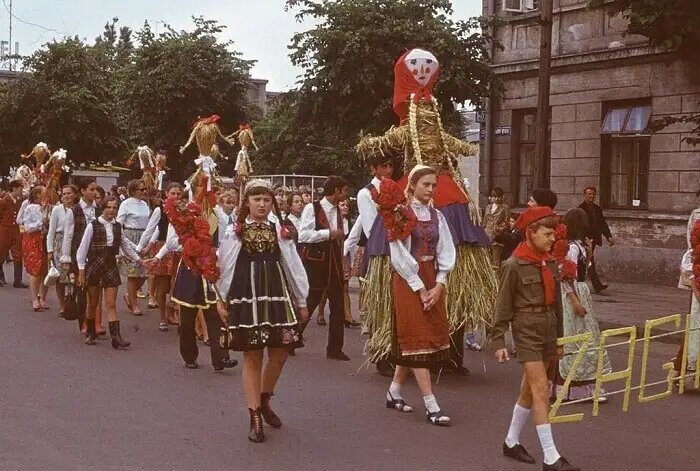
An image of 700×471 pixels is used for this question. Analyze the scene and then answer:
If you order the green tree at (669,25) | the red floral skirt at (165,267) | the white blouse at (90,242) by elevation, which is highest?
the green tree at (669,25)

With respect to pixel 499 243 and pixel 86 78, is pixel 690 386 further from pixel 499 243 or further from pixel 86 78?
pixel 86 78

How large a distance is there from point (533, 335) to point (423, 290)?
1.41 meters

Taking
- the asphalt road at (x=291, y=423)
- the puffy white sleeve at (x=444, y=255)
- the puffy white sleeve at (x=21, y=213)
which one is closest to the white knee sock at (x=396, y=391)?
the asphalt road at (x=291, y=423)

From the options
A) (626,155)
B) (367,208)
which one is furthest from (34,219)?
(626,155)

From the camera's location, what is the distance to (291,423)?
7812 mm

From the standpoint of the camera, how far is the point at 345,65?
2203cm

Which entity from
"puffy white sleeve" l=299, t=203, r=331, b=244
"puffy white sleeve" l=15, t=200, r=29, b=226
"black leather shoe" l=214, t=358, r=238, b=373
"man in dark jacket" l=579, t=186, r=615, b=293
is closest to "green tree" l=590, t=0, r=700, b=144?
"man in dark jacket" l=579, t=186, r=615, b=293

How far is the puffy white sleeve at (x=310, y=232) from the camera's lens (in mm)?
11055

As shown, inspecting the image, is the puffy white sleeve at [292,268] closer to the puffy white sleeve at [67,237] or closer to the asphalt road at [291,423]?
the asphalt road at [291,423]

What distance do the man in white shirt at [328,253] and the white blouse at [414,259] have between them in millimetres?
3132

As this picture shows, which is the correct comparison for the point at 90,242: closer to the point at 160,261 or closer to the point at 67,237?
the point at 67,237

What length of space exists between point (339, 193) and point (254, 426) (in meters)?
4.40

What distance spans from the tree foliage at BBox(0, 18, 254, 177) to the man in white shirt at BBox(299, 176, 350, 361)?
25.7 meters

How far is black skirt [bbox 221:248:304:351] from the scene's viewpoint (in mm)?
7254
